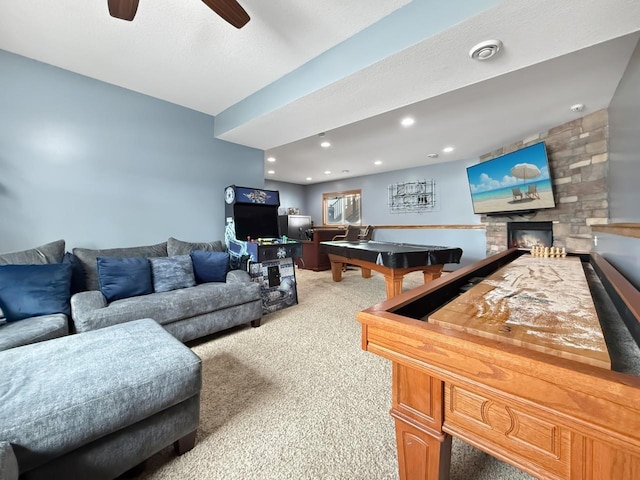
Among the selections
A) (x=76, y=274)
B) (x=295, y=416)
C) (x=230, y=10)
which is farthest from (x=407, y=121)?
(x=76, y=274)

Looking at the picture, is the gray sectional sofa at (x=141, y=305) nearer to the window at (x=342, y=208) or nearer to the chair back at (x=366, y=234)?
the chair back at (x=366, y=234)

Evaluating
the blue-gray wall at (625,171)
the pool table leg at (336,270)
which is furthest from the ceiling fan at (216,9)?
the pool table leg at (336,270)

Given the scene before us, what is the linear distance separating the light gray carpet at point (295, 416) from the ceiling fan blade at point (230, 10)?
89.9 inches

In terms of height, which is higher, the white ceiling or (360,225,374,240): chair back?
the white ceiling

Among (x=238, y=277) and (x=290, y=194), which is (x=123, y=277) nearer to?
(x=238, y=277)

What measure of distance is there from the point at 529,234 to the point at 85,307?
5801 mm

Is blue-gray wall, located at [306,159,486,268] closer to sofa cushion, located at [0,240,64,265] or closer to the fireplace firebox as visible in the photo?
the fireplace firebox

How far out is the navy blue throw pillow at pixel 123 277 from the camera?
222 centimetres

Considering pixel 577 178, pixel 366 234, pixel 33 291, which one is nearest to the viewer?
pixel 33 291

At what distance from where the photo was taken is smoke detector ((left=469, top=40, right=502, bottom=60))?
1.62 metres

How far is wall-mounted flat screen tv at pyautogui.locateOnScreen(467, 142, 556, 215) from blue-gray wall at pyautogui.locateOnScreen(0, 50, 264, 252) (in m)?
4.43

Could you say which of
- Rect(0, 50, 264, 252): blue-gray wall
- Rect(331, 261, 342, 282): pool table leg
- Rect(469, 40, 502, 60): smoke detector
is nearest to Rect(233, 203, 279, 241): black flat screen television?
Rect(0, 50, 264, 252): blue-gray wall

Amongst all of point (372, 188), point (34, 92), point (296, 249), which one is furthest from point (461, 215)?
point (34, 92)

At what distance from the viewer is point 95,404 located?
0.96 meters
